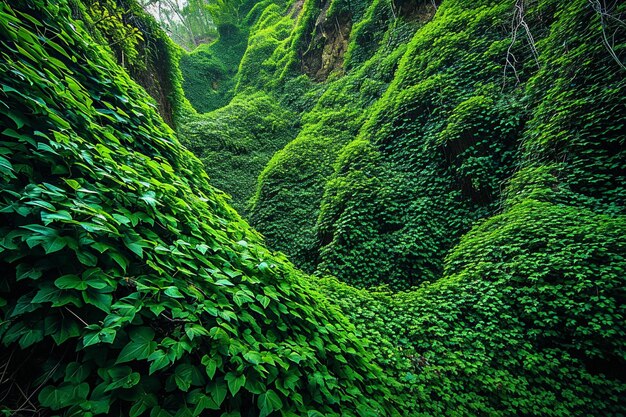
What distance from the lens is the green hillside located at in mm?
1202

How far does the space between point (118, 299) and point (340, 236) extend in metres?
5.69

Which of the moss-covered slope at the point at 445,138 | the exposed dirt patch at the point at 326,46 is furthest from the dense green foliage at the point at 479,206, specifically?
the exposed dirt patch at the point at 326,46

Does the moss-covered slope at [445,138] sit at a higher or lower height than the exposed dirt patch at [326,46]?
lower

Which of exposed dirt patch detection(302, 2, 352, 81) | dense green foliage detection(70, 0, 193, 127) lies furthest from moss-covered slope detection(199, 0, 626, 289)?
dense green foliage detection(70, 0, 193, 127)

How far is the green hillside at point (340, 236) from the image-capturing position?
47.3 inches

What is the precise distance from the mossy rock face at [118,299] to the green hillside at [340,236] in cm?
1

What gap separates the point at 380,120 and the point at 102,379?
9524 millimetres

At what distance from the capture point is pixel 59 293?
45.0 inches

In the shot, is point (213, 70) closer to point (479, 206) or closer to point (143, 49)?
point (143, 49)

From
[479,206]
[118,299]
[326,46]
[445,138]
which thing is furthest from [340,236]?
[326,46]

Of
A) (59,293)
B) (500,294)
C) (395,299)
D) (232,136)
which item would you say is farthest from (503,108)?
(232,136)

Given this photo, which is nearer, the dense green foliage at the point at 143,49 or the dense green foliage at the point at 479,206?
the dense green foliage at the point at 479,206

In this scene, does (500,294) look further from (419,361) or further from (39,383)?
(39,383)

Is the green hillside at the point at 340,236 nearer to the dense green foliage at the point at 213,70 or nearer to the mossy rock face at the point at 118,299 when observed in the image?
the mossy rock face at the point at 118,299
